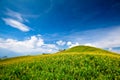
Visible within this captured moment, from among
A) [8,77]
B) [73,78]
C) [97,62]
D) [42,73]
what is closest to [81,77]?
[73,78]

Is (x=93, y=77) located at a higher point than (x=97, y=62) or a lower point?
lower

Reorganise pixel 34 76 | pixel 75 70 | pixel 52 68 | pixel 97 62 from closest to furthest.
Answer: pixel 34 76 < pixel 75 70 < pixel 52 68 < pixel 97 62

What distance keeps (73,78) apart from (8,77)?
9708 mm

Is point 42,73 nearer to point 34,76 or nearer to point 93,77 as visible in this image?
point 34,76

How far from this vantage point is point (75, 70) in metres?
24.9

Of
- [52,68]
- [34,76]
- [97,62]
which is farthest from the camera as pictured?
[97,62]

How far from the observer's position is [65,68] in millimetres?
26188

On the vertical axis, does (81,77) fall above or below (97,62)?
below

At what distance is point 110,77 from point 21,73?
46.2ft

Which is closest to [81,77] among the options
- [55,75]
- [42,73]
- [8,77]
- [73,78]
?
[73,78]

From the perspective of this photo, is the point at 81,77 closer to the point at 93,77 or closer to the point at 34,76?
the point at 93,77

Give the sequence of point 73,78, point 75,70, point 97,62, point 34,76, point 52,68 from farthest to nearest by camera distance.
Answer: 1. point 97,62
2. point 52,68
3. point 75,70
4. point 34,76
5. point 73,78

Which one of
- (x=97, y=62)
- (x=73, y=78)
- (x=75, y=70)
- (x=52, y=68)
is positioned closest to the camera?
(x=73, y=78)

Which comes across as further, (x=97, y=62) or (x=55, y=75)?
(x=97, y=62)
